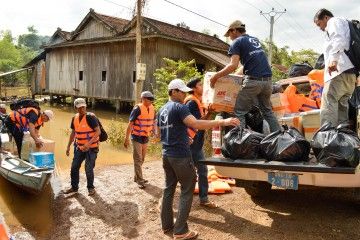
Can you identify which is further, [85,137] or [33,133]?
[33,133]

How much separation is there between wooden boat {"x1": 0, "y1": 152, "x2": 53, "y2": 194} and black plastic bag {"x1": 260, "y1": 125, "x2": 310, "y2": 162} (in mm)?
4151

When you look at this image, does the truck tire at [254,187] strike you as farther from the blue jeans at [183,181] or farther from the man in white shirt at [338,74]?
the man in white shirt at [338,74]

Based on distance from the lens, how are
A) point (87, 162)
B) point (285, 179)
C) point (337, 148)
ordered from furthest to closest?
point (87, 162) → point (285, 179) → point (337, 148)

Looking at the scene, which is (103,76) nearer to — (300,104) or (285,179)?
(300,104)

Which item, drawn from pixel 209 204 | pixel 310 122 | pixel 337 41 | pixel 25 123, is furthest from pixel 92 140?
pixel 337 41

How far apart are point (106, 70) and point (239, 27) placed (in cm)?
2071

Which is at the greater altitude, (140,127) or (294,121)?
(294,121)

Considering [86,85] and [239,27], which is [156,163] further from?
[86,85]

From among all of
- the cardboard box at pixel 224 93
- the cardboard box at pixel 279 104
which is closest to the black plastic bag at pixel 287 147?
the cardboard box at pixel 224 93

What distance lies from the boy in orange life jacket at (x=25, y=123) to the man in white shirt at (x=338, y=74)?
5.68 metres

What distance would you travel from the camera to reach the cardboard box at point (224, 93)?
485cm

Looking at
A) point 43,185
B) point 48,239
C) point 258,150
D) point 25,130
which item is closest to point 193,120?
point 258,150

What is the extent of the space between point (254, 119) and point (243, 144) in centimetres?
82

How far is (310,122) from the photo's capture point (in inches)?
191
